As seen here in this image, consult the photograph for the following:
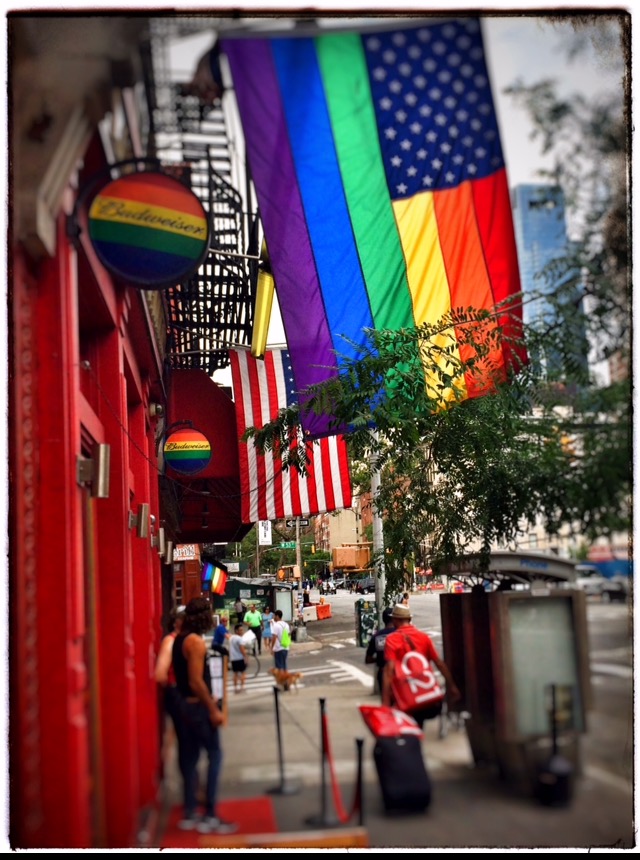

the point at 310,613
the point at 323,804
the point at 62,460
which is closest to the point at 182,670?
the point at 323,804

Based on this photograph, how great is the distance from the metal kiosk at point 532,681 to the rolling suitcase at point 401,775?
440mm

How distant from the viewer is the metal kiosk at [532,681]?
18.8 ft

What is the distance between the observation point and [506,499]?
8.34 m

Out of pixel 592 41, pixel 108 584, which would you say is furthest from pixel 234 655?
pixel 592 41

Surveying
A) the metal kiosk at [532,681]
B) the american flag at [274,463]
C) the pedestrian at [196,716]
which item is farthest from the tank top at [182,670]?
the american flag at [274,463]

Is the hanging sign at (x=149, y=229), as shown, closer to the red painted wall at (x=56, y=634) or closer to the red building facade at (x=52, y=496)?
the red building facade at (x=52, y=496)

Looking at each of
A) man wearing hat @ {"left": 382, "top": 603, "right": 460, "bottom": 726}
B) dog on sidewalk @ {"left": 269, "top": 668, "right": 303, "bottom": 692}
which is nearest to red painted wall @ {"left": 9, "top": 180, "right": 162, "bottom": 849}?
dog on sidewalk @ {"left": 269, "top": 668, "right": 303, "bottom": 692}

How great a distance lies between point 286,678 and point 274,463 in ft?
14.1

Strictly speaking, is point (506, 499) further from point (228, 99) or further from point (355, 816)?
point (228, 99)

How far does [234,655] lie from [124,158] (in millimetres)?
3759

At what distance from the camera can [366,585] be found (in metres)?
16.3

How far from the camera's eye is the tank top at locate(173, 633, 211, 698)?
589 centimetres

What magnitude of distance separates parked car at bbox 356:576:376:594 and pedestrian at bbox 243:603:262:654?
6.79 m

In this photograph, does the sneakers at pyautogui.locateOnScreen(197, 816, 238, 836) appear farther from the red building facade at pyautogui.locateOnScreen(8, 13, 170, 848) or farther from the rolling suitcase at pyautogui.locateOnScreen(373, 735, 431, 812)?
the rolling suitcase at pyautogui.locateOnScreen(373, 735, 431, 812)
